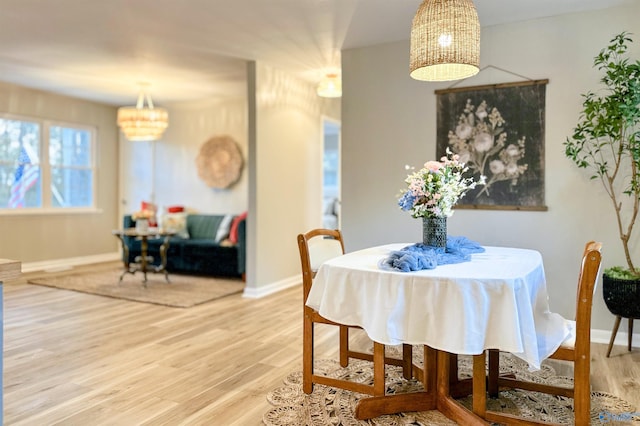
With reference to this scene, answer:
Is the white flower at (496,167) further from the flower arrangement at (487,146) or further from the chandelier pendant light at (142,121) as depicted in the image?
the chandelier pendant light at (142,121)

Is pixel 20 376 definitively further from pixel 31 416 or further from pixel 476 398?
pixel 476 398

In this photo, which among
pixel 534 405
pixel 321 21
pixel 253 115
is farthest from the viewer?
pixel 253 115

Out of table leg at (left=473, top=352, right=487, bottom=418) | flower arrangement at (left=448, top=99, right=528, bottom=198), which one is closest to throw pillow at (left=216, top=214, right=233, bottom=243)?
flower arrangement at (left=448, top=99, right=528, bottom=198)

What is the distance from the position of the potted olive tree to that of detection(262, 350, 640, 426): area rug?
0.92 metres

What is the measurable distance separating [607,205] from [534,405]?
181cm

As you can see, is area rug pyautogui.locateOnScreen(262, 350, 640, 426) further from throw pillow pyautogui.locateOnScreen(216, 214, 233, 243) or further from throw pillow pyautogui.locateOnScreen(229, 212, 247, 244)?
throw pillow pyautogui.locateOnScreen(216, 214, 233, 243)

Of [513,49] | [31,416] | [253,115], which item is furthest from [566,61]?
[31,416]

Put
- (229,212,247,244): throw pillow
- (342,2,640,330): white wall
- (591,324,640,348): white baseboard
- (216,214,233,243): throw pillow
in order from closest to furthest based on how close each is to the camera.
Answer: (591,324,640,348): white baseboard < (342,2,640,330): white wall < (229,212,247,244): throw pillow < (216,214,233,243): throw pillow

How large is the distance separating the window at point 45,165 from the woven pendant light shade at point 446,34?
19.8ft

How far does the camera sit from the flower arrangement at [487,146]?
145 inches

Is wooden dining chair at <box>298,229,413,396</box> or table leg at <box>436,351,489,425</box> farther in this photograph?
wooden dining chair at <box>298,229,413,396</box>

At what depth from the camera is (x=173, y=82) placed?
584cm

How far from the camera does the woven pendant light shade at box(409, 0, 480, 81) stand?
215 centimetres

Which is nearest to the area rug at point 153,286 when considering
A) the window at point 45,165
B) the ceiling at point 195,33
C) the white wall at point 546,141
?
the window at point 45,165
